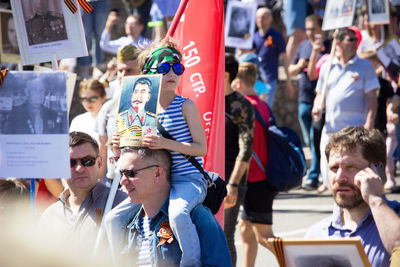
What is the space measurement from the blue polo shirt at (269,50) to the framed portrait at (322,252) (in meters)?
9.11

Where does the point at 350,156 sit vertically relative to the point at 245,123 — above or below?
above

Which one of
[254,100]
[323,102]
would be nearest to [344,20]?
[323,102]

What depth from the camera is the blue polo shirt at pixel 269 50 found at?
37.9 ft

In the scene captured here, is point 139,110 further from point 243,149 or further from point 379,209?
point 243,149

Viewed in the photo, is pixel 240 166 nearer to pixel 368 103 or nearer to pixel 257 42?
pixel 368 103

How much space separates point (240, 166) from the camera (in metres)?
5.53

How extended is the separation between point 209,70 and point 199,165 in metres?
1.03

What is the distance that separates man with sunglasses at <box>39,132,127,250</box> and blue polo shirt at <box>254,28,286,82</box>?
746 cm

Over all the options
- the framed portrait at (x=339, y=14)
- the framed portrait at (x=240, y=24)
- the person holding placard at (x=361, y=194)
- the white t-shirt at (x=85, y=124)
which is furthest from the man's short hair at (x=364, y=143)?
the framed portrait at (x=240, y=24)

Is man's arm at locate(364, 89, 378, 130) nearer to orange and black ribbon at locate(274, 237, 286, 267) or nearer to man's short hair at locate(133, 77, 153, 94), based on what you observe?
man's short hair at locate(133, 77, 153, 94)

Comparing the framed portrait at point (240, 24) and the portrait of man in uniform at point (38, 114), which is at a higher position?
the portrait of man in uniform at point (38, 114)

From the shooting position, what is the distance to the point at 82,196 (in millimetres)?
4242

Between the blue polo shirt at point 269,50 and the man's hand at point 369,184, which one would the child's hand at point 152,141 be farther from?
the blue polo shirt at point 269,50

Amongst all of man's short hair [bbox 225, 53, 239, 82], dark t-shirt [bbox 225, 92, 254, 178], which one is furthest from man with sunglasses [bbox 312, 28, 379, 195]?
dark t-shirt [bbox 225, 92, 254, 178]
